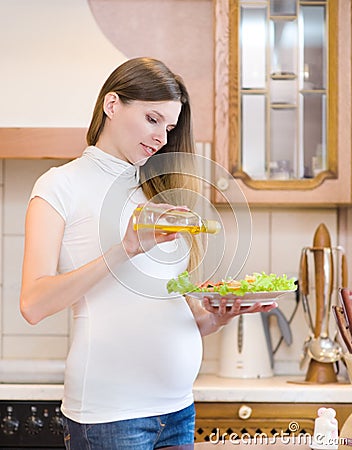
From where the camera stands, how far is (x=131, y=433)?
159cm

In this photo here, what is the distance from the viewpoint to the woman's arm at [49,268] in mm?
1559

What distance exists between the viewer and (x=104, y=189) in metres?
1.70

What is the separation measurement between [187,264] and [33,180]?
1.26m

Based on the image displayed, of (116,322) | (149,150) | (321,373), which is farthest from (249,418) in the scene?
(149,150)

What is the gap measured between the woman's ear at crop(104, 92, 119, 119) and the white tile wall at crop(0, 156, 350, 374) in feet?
3.88

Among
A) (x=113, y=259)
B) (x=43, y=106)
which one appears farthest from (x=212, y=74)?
(x=113, y=259)

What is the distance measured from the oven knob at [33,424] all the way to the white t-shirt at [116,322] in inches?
31.2

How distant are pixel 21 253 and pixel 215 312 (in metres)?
1.28

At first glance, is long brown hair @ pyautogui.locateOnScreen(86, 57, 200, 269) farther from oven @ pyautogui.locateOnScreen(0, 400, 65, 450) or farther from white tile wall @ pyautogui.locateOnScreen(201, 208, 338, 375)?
white tile wall @ pyautogui.locateOnScreen(201, 208, 338, 375)

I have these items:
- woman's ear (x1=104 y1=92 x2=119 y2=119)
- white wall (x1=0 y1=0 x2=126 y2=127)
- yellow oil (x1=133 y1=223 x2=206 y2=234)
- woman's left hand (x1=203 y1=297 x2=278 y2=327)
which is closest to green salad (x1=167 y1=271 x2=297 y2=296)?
woman's left hand (x1=203 y1=297 x2=278 y2=327)

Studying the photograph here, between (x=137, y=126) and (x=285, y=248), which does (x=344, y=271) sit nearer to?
(x=285, y=248)

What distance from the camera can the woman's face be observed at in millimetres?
1691

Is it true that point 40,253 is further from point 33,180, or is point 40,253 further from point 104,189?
point 33,180

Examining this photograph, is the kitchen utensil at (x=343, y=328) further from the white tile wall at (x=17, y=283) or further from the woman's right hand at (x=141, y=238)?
the white tile wall at (x=17, y=283)
